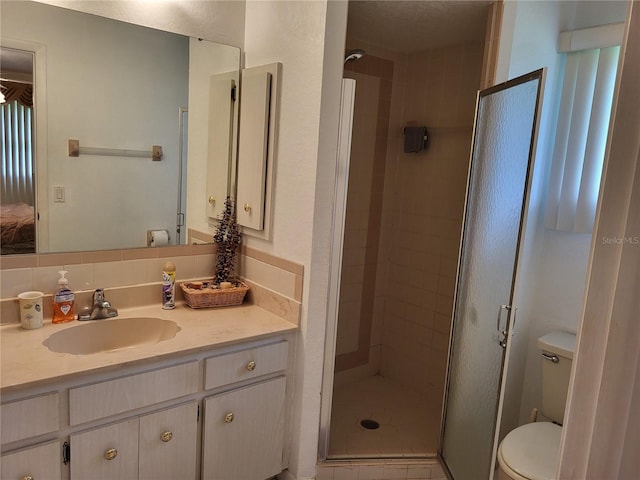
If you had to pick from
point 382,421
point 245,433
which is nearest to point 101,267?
point 245,433

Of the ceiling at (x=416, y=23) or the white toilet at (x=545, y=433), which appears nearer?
the white toilet at (x=545, y=433)

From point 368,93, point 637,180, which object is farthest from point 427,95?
point 637,180

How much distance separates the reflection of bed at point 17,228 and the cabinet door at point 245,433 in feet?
2.95

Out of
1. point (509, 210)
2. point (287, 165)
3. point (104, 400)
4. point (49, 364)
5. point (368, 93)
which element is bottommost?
point (104, 400)

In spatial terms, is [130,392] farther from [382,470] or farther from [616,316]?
[616,316]

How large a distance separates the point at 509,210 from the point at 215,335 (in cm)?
125

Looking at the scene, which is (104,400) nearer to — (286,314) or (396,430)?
(286,314)

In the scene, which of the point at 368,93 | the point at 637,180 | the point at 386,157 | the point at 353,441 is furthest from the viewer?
the point at 386,157

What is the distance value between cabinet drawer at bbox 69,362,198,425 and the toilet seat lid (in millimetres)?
1243

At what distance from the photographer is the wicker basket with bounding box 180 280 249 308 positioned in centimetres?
200

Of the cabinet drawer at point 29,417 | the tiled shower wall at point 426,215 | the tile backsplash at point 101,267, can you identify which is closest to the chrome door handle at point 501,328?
the tiled shower wall at point 426,215

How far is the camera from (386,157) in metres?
2.96

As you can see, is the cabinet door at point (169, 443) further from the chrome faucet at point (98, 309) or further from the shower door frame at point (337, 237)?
the shower door frame at point (337, 237)

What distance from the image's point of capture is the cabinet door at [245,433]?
1740 millimetres
